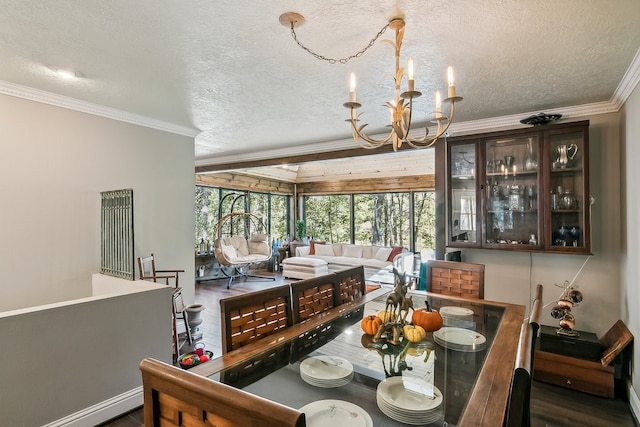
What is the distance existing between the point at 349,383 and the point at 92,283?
3005mm

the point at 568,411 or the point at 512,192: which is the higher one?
the point at 512,192

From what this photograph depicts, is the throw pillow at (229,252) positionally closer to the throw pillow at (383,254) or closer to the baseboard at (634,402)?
the throw pillow at (383,254)

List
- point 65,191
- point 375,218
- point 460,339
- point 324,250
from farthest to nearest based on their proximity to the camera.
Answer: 1. point 375,218
2. point 324,250
3. point 65,191
4. point 460,339

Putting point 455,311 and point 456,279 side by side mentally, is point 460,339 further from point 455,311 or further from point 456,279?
point 456,279

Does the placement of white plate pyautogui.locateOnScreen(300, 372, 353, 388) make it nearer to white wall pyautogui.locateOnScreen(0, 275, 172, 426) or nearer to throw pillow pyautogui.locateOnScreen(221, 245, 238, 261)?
white wall pyautogui.locateOnScreen(0, 275, 172, 426)

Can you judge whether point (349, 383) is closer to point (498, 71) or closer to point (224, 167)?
point (498, 71)

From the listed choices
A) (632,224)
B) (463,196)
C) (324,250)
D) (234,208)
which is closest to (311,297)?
(463,196)

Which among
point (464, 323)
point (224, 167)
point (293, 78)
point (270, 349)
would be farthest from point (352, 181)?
point (270, 349)

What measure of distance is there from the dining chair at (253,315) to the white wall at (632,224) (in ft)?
8.42

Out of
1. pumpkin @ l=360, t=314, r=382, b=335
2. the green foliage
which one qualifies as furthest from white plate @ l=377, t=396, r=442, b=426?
the green foliage

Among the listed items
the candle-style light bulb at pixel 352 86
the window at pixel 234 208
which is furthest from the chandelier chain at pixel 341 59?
the window at pixel 234 208

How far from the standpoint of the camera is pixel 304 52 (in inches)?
85.0

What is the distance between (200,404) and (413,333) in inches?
47.2

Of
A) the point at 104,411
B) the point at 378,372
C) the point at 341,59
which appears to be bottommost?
the point at 104,411
